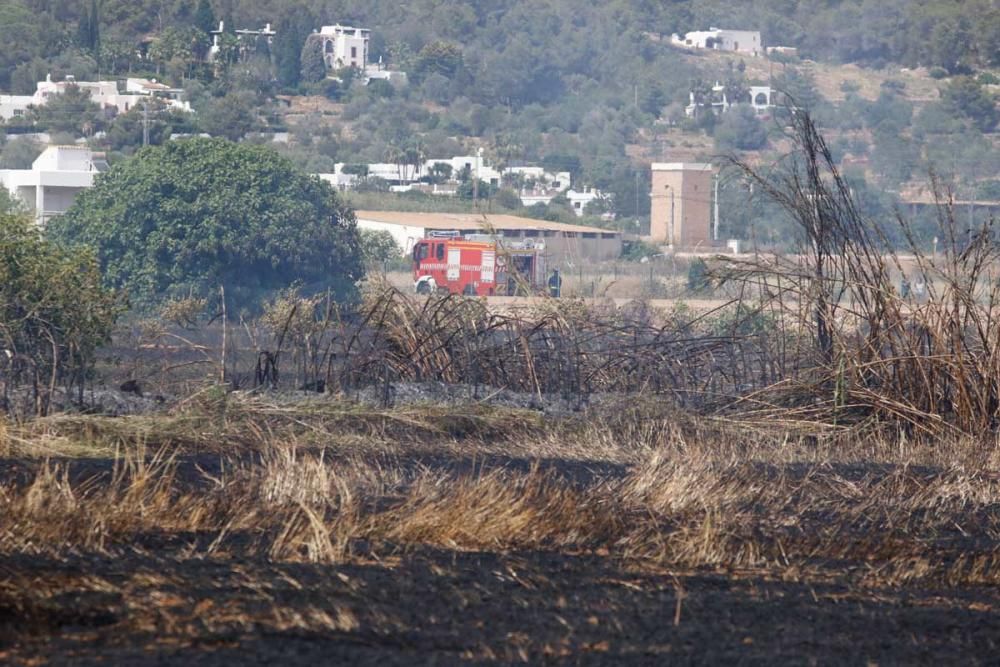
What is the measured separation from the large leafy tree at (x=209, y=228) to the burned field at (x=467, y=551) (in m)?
37.2

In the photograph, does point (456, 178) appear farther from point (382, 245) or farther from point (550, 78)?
point (550, 78)

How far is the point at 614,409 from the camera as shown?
10555 mm

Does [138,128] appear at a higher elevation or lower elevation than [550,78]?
lower

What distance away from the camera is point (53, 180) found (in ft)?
202

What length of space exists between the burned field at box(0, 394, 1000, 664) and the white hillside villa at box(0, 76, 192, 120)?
332 feet

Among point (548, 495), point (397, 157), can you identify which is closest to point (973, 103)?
point (397, 157)

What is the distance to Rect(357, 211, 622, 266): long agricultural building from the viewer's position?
217ft

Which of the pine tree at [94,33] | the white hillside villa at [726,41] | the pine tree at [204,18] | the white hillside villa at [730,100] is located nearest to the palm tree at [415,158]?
the pine tree at [94,33]

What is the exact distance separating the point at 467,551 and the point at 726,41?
181715mm

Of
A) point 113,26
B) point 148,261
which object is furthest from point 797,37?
point 148,261

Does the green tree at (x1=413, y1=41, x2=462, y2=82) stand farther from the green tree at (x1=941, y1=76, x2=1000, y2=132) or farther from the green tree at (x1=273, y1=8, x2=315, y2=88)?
the green tree at (x1=941, y1=76, x2=1000, y2=132)

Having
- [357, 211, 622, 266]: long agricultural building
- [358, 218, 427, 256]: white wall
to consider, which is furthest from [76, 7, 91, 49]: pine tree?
[358, 218, 427, 256]: white wall

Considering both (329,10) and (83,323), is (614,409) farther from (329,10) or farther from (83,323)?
(329,10)

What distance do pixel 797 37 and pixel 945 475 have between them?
601ft
